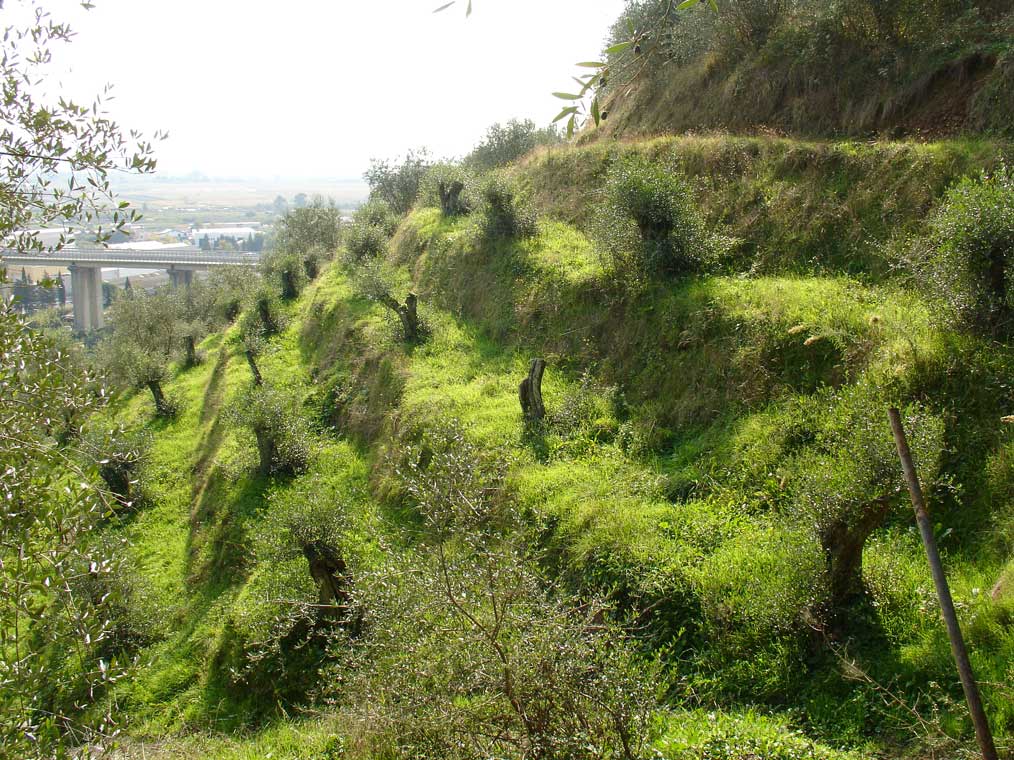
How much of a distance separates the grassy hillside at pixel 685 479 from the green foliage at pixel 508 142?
1786 cm

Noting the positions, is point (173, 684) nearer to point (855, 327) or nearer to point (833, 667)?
point (833, 667)

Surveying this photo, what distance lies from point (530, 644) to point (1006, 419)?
6.68 m

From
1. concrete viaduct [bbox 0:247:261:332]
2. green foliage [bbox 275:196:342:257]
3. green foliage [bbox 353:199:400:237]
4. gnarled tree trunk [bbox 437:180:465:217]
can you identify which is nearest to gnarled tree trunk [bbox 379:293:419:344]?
gnarled tree trunk [bbox 437:180:465:217]

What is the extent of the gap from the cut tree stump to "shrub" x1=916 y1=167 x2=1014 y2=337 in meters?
6.63

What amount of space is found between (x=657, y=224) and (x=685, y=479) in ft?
21.5

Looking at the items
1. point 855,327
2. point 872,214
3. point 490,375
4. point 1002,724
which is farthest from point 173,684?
point 872,214

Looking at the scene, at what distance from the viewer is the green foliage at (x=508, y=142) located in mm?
37969

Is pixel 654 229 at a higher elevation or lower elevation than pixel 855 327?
higher

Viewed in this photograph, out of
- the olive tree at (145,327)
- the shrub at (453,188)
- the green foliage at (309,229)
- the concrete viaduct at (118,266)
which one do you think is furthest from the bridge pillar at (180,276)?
the shrub at (453,188)

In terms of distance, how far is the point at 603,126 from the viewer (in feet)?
85.2

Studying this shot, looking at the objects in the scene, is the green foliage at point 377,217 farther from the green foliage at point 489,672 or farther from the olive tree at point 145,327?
the green foliage at point 489,672

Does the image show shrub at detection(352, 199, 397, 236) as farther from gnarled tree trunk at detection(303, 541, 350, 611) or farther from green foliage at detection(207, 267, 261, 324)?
gnarled tree trunk at detection(303, 541, 350, 611)

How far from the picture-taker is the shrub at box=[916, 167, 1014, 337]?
8578mm

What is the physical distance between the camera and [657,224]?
14242mm
